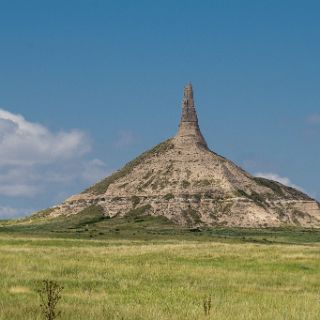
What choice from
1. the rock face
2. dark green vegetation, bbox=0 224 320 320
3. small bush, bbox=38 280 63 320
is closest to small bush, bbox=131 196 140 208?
the rock face

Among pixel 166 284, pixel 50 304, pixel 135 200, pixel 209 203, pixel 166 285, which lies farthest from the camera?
pixel 135 200

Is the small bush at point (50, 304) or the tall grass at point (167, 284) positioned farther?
the tall grass at point (167, 284)

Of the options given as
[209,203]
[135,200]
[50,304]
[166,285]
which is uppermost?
[135,200]

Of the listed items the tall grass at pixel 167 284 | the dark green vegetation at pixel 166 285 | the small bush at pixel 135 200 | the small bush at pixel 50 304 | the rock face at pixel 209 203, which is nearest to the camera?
the small bush at pixel 50 304

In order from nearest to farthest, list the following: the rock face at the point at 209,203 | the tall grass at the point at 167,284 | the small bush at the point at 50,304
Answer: the small bush at the point at 50,304 < the tall grass at the point at 167,284 < the rock face at the point at 209,203

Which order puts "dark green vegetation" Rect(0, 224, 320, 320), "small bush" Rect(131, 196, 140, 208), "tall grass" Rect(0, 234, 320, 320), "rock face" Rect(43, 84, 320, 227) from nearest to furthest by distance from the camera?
"dark green vegetation" Rect(0, 224, 320, 320), "tall grass" Rect(0, 234, 320, 320), "rock face" Rect(43, 84, 320, 227), "small bush" Rect(131, 196, 140, 208)

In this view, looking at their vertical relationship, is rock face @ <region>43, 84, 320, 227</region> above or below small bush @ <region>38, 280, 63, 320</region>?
above

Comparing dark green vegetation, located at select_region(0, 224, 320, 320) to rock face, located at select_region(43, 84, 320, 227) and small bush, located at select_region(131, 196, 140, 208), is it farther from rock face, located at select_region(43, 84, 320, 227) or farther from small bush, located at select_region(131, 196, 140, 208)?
small bush, located at select_region(131, 196, 140, 208)

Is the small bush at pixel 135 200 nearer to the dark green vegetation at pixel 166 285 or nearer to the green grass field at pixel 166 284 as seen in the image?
the green grass field at pixel 166 284

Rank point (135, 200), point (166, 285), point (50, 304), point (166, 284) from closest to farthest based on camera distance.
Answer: point (50, 304) < point (166, 285) < point (166, 284) < point (135, 200)

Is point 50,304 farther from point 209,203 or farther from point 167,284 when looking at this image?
point 209,203

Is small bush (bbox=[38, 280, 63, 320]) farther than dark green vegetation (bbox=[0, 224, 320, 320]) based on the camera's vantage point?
No

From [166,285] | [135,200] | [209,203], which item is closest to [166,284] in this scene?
[166,285]

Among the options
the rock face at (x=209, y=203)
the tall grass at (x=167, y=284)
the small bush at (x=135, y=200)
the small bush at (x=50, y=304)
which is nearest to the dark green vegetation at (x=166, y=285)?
the tall grass at (x=167, y=284)
